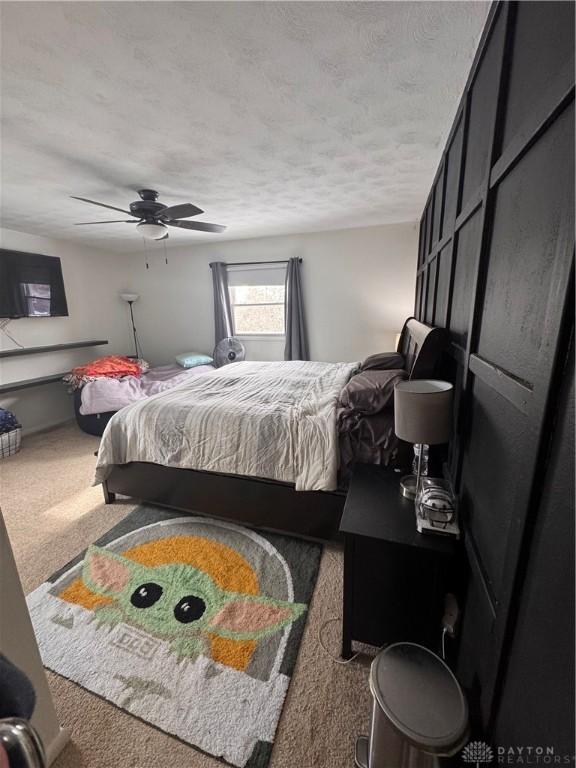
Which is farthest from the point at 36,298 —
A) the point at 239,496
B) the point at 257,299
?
the point at 239,496

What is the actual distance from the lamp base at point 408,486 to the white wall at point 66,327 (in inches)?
173

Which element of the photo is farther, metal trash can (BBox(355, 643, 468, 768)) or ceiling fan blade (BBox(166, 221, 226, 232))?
ceiling fan blade (BBox(166, 221, 226, 232))

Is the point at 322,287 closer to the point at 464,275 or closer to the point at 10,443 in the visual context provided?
the point at 464,275

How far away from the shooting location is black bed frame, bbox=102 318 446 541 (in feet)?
5.95

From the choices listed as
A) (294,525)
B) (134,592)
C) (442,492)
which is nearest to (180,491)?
(134,592)

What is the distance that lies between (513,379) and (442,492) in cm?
61

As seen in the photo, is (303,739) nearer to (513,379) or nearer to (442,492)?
(442,492)

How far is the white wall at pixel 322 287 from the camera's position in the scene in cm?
394

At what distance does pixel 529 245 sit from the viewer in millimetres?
695

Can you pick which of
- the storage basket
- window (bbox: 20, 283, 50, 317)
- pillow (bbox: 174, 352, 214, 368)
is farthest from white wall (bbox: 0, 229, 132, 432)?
pillow (bbox: 174, 352, 214, 368)

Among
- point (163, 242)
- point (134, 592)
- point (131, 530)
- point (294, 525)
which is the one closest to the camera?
point (134, 592)

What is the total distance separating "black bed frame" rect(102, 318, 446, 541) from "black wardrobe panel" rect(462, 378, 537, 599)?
721mm

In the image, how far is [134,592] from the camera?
1581mm

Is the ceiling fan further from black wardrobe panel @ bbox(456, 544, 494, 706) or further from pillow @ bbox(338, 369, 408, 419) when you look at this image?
black wardrobe panel @ bbox(456, 544, 494, 706)
